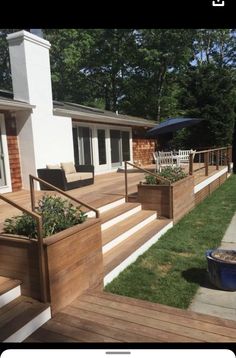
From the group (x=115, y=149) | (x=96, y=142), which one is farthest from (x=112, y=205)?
(x=115, y=149)

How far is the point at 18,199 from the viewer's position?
6.29 m

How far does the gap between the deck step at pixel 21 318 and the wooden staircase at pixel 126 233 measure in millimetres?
1069

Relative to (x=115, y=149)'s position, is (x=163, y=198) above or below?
below

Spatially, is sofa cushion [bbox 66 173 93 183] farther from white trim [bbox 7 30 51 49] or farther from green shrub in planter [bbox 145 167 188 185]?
white trim [bbox 7 30 51 49]

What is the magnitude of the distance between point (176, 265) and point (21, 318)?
2.34m

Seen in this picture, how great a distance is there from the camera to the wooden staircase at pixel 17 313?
2414mm

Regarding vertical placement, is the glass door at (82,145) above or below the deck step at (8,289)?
above

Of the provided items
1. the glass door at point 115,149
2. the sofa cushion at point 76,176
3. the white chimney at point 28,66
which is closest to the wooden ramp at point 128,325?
the sofa cushion at point 76,176

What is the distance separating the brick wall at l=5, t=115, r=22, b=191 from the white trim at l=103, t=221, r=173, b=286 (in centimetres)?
399

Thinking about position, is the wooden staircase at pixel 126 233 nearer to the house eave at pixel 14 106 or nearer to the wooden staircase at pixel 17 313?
the wooden staircase at pixel 17 313

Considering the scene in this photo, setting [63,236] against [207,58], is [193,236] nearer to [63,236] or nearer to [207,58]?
[63,236]

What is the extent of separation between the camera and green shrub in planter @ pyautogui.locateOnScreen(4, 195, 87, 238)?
3029 millimetres

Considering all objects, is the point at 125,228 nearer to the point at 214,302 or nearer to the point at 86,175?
the point at 214,302

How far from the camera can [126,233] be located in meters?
4.80
